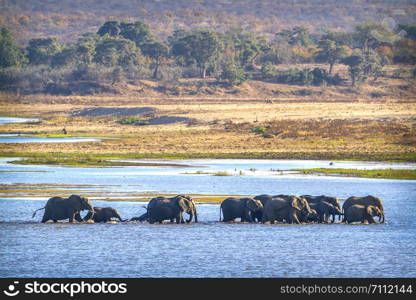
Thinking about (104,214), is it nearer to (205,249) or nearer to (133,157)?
(205,249)

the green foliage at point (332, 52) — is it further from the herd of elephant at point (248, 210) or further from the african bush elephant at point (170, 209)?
the african bush elephant at point (170, 209)

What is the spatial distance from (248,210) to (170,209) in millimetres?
2946

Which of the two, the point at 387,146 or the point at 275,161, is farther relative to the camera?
the point at 387,146

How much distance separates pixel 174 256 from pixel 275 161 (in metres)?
31.7

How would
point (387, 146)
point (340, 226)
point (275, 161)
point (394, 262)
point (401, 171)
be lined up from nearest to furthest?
point (394, 262) → point (340, 226) → point (401, 171) → point (275, 161) → point (387, 146)

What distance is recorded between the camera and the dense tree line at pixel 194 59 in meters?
131

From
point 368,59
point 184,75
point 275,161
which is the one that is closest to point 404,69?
point 368,59

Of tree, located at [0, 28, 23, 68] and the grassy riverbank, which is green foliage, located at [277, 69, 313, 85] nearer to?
tree, located at [0, 28, 23, 68]

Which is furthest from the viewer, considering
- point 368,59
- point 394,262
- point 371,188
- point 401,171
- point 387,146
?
point 368,59

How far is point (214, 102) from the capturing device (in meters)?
112

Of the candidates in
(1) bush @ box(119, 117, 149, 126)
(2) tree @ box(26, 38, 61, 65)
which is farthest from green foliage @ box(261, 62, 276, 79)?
(1) bush @ box(119, 117, 149, 126)

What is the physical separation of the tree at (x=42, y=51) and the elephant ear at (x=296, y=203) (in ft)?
401

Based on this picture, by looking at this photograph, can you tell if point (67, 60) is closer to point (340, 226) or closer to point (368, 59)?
point (368, 59)

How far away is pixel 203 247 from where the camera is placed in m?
30.1
